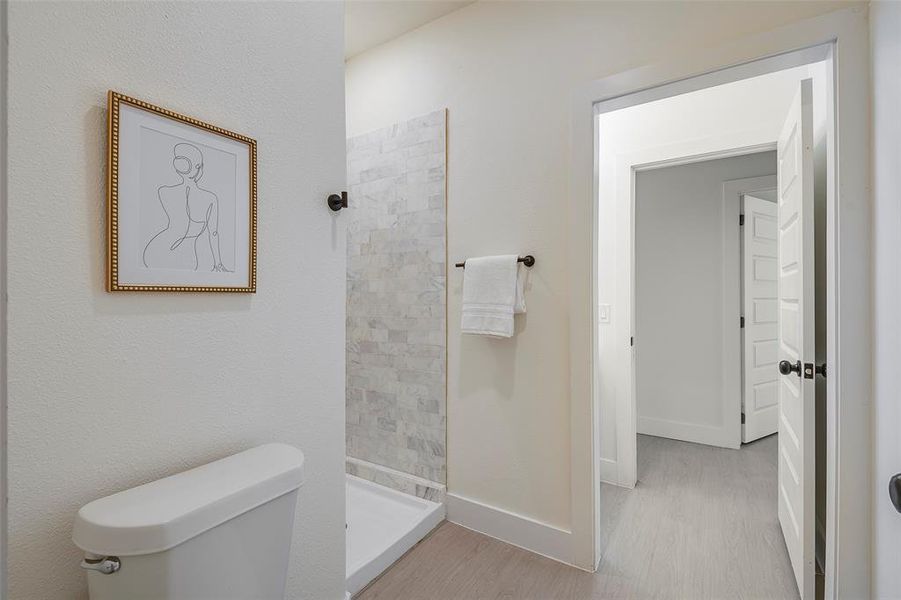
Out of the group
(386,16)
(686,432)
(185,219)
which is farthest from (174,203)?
(686,432)

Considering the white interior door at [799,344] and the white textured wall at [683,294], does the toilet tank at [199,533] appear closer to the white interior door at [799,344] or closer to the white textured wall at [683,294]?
the white interior door at [799,344]

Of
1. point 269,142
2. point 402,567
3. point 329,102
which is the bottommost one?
point 402,567

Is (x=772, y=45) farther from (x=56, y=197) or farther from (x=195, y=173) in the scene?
(x=56, y=197)

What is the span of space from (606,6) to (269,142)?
1.45 m

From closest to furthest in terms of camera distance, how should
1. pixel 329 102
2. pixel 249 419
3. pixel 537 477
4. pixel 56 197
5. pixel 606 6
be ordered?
1. pixel 56 197
2. pixel 249 419
3. pixel 329 102
4. pixel 606 6
5. pixel 537 477

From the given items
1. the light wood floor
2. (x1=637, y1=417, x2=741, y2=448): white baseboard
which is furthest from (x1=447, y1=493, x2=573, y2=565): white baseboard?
(x1=637, y1=417, x2=741, y2=448): white baseboard

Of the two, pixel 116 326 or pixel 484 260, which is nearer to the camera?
pixel 116 326

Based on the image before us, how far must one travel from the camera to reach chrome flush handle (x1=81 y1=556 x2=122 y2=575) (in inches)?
31.0

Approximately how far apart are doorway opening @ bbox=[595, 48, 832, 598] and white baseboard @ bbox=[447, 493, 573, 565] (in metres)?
0.18

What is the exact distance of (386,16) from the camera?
225 centimetres

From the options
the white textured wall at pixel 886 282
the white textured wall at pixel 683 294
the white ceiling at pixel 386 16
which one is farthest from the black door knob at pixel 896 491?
the white textured wall at pixel 683 294

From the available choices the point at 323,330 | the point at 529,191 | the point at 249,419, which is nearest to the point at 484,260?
the point at 529,191

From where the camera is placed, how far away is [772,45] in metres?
1.42

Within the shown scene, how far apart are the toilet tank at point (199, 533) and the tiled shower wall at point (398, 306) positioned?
1247 millimetres
